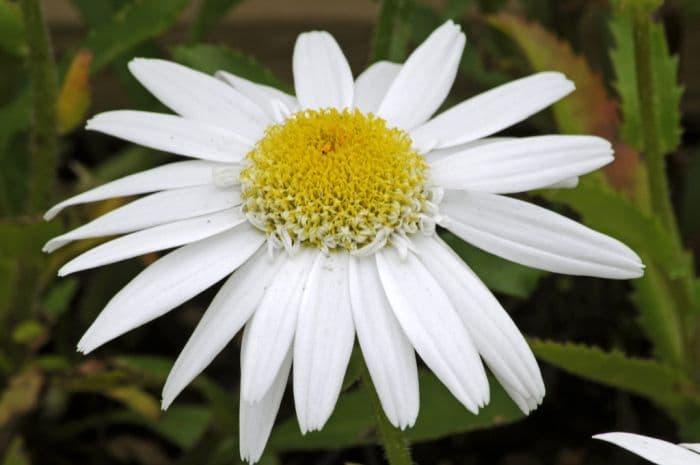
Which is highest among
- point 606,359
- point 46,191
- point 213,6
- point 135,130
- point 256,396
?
point 213,6

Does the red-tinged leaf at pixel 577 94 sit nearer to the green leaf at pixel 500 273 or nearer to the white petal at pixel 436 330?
the green leaf at pixel 500 273

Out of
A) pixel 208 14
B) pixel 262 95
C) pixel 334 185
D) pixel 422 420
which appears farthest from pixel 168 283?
pixel 208 14

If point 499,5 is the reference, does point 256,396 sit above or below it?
below

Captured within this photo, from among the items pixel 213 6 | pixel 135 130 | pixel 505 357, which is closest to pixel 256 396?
pixel 505 357

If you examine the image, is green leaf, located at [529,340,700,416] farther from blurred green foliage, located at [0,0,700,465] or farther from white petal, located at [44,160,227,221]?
white petal, located at [44,160,227,221]

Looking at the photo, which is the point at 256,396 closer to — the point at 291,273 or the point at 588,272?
the point at 291,273

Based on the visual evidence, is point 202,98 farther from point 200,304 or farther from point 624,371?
point 200,304

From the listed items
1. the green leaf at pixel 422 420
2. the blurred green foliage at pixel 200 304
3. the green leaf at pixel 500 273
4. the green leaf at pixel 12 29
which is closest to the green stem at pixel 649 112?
the blurred green foliage at pixel 200 304

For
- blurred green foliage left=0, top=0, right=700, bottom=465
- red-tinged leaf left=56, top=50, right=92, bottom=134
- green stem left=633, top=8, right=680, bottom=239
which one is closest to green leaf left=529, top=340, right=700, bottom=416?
blurred green foliage left=0, top=0, right=700, bottom=465
